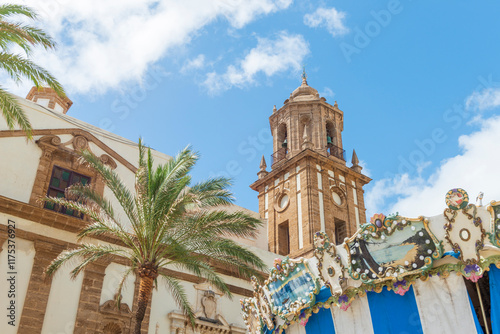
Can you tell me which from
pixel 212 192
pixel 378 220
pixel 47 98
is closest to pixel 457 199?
pixel 378 220

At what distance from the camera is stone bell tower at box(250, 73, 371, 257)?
2405cm

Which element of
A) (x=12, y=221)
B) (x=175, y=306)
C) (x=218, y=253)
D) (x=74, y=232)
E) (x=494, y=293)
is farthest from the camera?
(x=175, y=306)

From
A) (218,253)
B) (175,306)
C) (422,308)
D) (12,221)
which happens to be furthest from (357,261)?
(12,221)

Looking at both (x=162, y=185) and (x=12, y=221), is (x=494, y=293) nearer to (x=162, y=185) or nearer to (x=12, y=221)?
(x=162, y=185)

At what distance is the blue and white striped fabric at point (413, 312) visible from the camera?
9570 mm

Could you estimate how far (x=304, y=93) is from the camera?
96.9 ft

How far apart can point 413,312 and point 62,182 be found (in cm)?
1263

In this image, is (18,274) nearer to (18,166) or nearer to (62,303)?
(62,303)

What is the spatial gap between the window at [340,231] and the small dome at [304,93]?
7505mm

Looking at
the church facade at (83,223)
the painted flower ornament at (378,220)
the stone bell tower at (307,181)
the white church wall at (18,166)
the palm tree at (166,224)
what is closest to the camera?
the painted flower ornament at (378,220)

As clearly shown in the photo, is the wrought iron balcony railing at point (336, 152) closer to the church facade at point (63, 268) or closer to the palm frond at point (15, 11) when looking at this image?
the church facade at point (63, 268)

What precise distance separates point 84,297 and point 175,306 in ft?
10.9

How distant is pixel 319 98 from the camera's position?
28625 mm

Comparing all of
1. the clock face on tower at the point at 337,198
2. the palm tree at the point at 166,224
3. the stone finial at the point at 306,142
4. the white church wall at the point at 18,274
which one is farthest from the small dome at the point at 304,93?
the white church wall at the point at 18,274
